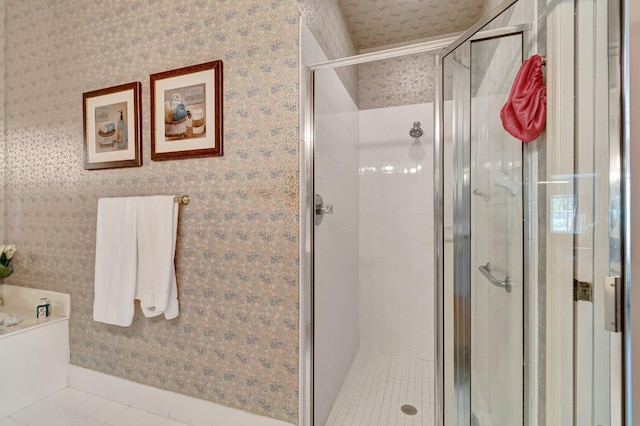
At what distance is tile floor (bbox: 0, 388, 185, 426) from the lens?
1557mm

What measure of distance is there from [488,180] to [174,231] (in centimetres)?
157

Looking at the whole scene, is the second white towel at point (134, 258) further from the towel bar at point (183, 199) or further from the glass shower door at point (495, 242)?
the glass shower door at point (495, 242)

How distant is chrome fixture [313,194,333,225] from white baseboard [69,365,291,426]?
1002mm

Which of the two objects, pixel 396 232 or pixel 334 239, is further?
pixel 396 232

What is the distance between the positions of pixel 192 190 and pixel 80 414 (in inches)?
56.8

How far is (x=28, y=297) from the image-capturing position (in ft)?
6.57

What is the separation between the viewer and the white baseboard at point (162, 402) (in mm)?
1448

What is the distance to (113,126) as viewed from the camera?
172 centimetres

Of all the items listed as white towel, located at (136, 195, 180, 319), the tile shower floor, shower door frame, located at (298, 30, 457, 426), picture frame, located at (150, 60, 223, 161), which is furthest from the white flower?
the tile shower floor

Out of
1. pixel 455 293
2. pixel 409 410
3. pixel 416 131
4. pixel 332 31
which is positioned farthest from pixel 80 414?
pixel 416 131

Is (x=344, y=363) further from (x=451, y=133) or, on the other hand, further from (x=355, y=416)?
(x=451, y=133)

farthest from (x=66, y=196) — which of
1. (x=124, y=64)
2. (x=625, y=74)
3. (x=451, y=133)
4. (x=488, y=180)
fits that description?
(x=625, y=74)

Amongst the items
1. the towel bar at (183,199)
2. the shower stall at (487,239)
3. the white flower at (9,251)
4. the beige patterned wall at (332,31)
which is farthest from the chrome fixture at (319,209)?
the white flower at (9,251)

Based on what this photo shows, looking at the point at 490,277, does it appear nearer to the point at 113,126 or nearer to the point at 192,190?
the point at 192,190
